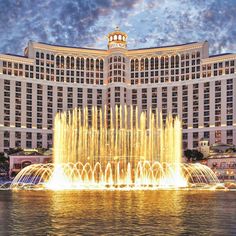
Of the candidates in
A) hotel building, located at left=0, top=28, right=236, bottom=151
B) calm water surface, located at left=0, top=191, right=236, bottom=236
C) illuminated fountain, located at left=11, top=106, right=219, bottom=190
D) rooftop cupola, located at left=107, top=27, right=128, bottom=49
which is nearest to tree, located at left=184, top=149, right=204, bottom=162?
illuminated fountain, located at left=11, top=106, right=219, bottom=190

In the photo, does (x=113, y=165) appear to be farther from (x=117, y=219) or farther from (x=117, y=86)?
(x=117, y=219)

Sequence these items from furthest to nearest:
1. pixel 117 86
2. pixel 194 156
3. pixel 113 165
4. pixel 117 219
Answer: pixel 117 86 → pixel 194 156 → pixel 113 165 → pixel 117 219

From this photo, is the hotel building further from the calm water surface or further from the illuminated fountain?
the calm water surface

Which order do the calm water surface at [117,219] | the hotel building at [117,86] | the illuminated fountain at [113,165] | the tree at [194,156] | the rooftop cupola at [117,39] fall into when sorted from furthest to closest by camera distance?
1. the rooftop cupola at [117,39]
2. the hotel building at [117,86]
3. the tree at [194,156]
4. the illuminated fountain at [113,165]
5. the calm water surface at [117,219]

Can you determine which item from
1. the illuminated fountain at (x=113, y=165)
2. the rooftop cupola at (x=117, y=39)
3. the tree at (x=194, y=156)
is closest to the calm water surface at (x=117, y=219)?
the illuminated fountain at (x=113, y=165)

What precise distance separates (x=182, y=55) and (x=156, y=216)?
13828cm

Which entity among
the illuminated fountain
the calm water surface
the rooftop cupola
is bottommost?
the calm water surface

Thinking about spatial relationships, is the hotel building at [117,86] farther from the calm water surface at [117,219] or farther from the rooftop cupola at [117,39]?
the calm water surface at [117,219]

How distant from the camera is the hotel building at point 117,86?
15800 cm

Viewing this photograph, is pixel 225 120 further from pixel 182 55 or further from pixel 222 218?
pixel 222 218

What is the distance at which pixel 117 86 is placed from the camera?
168625mm

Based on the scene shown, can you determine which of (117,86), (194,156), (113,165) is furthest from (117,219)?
(117,86)

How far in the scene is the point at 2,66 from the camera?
159 m

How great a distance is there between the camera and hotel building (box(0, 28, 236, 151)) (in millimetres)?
158000
